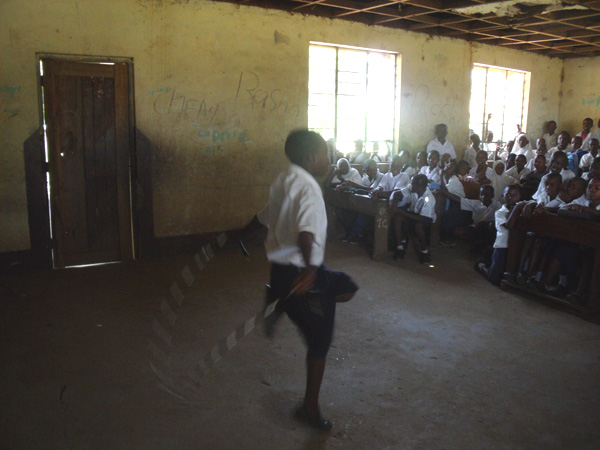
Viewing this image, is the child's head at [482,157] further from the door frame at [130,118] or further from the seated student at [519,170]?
the door frame at [130,118]

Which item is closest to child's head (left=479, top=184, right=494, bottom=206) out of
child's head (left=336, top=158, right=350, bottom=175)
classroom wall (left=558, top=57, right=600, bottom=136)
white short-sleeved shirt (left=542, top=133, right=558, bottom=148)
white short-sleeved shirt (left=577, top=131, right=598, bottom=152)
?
child's head (left=336, top=158, right=350, bottom=175)

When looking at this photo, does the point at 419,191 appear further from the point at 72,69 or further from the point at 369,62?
the point at 72,69

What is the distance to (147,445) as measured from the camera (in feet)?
9.29

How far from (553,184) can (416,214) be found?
1.88 metres

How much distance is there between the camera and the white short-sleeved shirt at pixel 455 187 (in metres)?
7.49

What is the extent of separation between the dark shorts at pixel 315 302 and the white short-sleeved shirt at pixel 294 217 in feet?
0.32

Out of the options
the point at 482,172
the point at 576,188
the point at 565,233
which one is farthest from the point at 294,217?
the point at 482,172

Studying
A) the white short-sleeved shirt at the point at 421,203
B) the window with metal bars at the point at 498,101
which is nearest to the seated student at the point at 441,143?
the window with metal bars at the point at 498,101

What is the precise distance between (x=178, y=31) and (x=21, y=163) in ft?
8.53

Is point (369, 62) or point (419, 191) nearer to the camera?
point (419, 191)

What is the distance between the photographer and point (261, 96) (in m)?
7.41

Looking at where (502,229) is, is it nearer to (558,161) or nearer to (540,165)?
(558,161)

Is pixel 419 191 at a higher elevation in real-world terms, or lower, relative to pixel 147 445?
higher

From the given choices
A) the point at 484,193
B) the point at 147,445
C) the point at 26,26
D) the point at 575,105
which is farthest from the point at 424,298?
the point at 575,105
